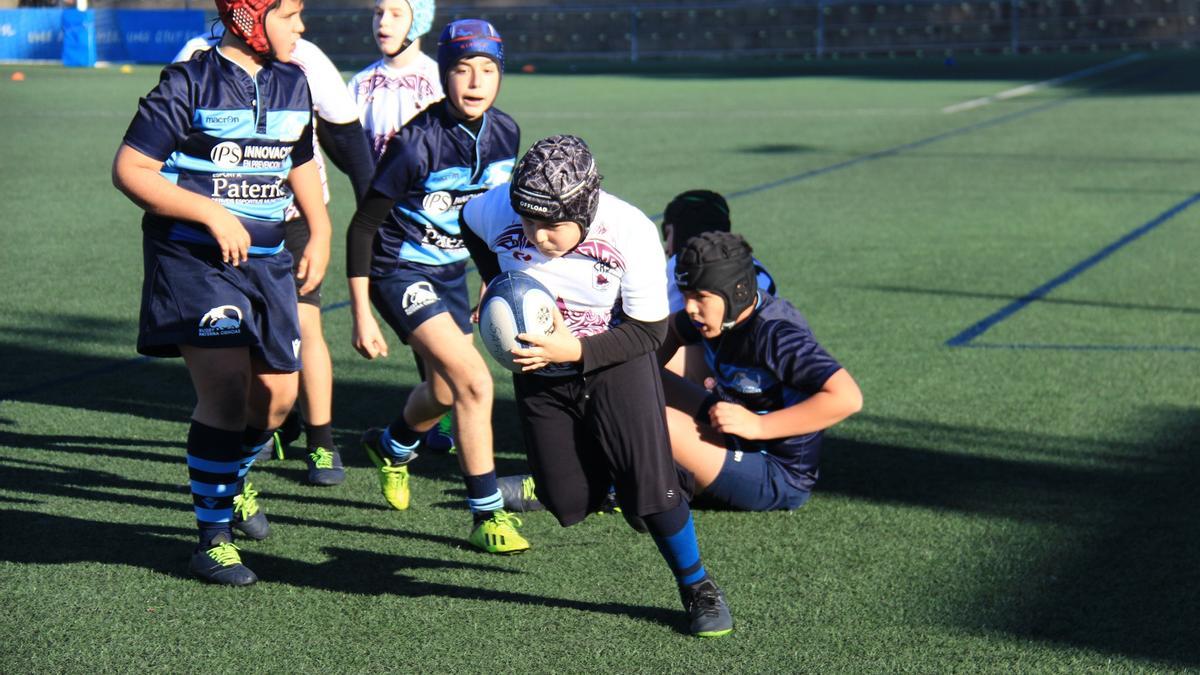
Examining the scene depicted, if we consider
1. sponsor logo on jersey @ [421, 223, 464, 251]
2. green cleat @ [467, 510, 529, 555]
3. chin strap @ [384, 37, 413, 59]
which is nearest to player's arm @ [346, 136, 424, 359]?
sponsor logo on jersey @ [421, 223, 464, 251]

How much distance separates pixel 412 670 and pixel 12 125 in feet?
62.2

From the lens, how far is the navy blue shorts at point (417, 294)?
17.1ft

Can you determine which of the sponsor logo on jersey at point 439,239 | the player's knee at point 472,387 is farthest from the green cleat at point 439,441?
the player's knee at point 472,387

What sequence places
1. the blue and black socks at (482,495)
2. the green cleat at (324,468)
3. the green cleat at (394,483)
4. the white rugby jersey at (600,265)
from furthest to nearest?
the green cleat at (324,468)
the green cleat at (394,483)
the blue and black socks at (482,495)
the white rugby jersey at (600,265)

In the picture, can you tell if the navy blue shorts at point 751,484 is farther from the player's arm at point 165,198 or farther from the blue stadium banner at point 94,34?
the blue stadium banner at point 94,34

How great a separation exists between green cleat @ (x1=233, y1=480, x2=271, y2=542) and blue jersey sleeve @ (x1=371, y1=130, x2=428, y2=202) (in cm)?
117

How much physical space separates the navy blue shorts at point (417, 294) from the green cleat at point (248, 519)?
81 centimetres

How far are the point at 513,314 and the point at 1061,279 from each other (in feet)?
23.2

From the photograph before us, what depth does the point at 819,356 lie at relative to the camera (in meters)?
5.17

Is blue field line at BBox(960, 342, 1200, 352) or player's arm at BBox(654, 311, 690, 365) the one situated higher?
player's arm at BBox(654, 311, 690, 365)

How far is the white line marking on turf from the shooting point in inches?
982

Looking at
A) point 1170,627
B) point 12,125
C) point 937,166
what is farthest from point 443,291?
point 12,125

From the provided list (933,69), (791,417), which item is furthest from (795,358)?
(933,69)

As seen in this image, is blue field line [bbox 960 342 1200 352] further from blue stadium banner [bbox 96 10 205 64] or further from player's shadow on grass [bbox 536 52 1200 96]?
blue stadium banner [bbox 96 10 205 64]
